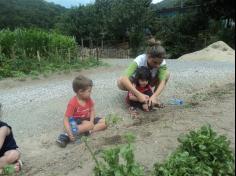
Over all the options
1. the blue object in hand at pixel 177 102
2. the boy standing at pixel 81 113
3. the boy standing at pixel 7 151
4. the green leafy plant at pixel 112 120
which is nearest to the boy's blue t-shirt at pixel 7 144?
the boy standing at pixel 7 151

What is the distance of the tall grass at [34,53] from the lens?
35.2 feet

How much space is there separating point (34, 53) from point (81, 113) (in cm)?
815

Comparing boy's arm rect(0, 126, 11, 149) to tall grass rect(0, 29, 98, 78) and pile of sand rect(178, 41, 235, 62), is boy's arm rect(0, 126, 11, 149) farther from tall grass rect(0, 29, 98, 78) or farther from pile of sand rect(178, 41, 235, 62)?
pile of sand rect(178, 41, 235, 62)

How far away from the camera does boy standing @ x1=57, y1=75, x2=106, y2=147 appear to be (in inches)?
184

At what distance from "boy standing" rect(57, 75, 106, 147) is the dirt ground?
114 millimetres

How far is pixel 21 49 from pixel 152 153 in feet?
29.8

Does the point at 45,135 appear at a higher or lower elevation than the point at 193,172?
lower

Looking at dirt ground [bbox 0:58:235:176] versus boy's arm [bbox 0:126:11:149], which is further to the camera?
boy's arm [bbox 0:126:11:149]

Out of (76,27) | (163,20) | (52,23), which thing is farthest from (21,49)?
(52,23)

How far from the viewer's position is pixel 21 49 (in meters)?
12.0

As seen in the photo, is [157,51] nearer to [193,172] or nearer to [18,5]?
[193,172]

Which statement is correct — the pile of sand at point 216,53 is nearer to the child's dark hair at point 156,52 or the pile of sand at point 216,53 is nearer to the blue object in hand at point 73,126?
the child's dark hair at point 156,52

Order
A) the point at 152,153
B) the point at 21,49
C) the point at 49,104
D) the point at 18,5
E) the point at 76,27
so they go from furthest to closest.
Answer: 1. the point at 18,5
2. the point at 76,27
3. the point at 21,49
4. the point at 49,104
5. the point at 152,153

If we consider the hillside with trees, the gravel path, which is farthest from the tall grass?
the hillside with trees
